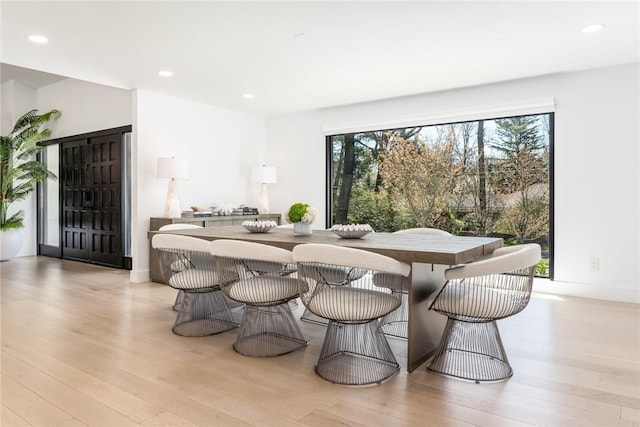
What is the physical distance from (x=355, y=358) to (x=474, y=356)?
748 millimetres

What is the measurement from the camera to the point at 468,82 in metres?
4.71

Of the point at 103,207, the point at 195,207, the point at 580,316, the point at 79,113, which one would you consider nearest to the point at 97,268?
the point at 103,207

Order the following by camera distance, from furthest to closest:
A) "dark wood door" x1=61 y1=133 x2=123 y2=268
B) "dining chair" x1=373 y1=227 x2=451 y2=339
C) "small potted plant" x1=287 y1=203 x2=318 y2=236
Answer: "dark wood door" x1=61 y1=133 x2=123 y2=268, "small potted plant" x1=287 y1=203 x2=318 y2=236, "dining chair" x1=373 y1=227 x2=451 y2=339

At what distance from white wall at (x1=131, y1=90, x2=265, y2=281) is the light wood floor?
5.90ft

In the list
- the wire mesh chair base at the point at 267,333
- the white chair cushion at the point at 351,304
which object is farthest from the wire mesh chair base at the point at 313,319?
the white chair cushion at the point at 351,304

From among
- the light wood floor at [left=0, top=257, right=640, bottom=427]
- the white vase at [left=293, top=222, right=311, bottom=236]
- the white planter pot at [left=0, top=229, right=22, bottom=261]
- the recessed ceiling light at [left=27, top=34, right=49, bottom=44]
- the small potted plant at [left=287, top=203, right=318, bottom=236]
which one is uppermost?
the recessed ceiling light at [left=27, top=34, right=49, bottom=44]

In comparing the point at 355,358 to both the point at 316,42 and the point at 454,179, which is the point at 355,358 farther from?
the point at 454,179

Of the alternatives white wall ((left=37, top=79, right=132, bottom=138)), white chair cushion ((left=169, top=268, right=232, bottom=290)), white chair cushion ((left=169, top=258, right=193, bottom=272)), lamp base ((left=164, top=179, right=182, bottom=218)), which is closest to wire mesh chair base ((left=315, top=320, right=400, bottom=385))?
white chair cushion ((left=169, top=268, right=232, bottom=290))

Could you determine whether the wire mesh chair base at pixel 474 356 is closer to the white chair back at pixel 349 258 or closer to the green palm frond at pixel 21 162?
the white chair back at pixel 349 258

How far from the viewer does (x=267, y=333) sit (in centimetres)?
311

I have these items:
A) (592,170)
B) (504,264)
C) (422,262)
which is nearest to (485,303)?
(504,264)

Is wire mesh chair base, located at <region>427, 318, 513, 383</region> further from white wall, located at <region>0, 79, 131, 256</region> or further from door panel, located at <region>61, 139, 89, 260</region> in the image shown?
door panel, located at <region>61, 139, 89, 260</region>

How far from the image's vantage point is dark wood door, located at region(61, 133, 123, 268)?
239 inches

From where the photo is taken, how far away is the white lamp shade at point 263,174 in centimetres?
621
